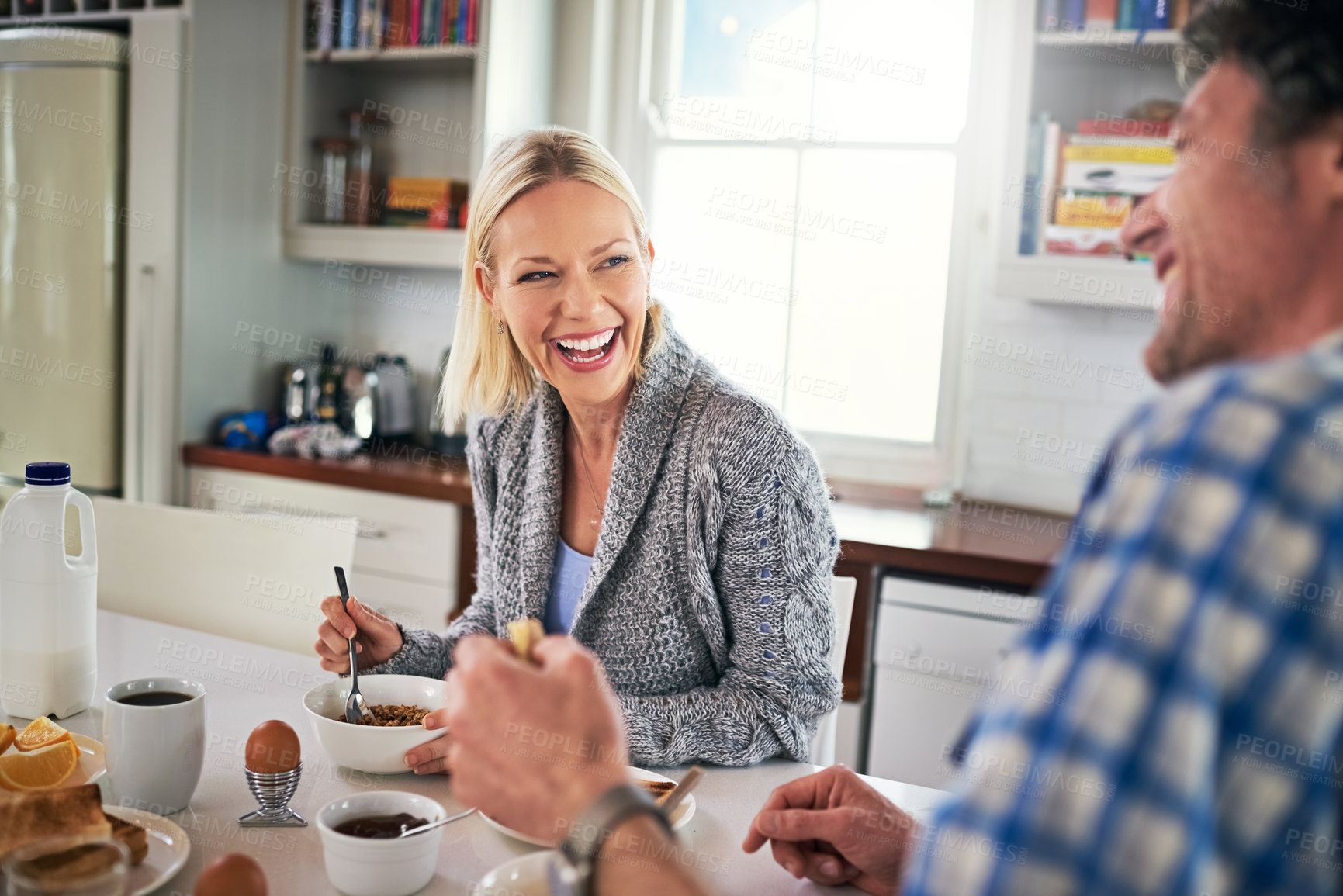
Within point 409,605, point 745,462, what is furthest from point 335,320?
point 745,462

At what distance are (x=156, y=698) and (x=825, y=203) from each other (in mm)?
2267

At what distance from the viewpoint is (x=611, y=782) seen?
2.11 feet

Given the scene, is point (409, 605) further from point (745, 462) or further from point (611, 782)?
point (611, 782)

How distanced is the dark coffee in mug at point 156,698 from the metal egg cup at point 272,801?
102 millimetres

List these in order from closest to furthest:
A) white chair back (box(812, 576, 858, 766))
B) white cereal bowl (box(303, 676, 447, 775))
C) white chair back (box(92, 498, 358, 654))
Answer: white cereal bowl (box(303, 676, 447, 775))
white chair back (box(812, 576, 858, 766))
white chair back (box(92, 498, 358, 654))

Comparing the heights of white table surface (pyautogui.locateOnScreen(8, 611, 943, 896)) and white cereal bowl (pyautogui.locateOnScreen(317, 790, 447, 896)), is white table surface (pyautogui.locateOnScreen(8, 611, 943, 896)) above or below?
below

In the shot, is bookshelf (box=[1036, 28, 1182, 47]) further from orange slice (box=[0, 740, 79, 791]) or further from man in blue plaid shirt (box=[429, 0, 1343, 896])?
orange slice (box=[0, 740, 79, 791])

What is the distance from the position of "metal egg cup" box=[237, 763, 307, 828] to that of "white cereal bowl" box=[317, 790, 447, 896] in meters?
0.11

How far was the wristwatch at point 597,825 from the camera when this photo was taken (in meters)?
0.60

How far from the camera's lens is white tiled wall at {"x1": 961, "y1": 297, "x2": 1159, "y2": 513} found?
2.54m

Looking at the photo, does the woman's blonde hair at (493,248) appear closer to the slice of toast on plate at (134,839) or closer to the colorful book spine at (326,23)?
the slice of toast on plate at (134,839)

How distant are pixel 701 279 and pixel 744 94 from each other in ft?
1.72

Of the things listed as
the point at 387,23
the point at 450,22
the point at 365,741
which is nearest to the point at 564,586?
the point at 365,741

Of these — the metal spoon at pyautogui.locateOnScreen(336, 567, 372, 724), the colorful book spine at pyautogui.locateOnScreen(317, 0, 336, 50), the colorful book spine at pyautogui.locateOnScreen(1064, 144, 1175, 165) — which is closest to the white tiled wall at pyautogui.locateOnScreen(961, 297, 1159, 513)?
the colorful book spine at pyautogui.locateOnScreen(1064, 144, 1175, 165)
